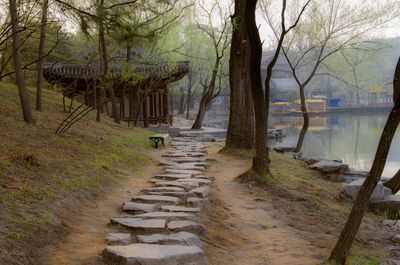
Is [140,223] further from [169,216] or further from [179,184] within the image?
[179,184]

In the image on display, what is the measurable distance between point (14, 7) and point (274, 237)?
527 centimetres

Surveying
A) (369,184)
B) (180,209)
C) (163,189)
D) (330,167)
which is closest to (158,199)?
(180,209)

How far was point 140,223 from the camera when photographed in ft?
14.1

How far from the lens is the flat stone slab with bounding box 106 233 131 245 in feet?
12.5

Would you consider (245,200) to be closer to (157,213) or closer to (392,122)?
(157,213)

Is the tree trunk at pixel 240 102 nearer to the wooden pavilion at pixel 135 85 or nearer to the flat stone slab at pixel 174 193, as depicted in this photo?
the flat stone slab at pixel 174 193

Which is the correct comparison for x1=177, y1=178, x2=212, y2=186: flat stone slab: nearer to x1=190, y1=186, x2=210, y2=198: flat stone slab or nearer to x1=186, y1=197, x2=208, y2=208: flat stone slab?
x1=190, y1=186, x2=210, y2=198: flat stone slab

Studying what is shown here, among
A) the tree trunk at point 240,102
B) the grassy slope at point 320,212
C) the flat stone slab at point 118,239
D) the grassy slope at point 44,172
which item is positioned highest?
the tree trunk at point 240,102

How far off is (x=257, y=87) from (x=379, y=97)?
4964 centimetres

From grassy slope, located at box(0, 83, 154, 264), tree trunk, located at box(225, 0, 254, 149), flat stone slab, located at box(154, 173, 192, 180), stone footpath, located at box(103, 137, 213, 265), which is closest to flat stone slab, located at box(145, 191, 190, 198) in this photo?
stone footpath, located at box(103, 137, 213, 265)

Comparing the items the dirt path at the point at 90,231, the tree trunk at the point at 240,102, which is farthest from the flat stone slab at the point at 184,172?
the tree trunk at the point at 240,102

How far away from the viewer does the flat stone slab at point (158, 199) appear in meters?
5.30

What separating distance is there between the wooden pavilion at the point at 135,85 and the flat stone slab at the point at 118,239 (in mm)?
11674

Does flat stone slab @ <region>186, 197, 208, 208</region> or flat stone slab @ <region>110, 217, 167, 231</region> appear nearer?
flat stone slab @ <region>110, 217, 167, 231</region>
